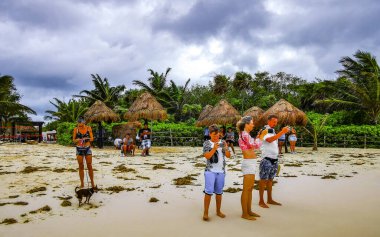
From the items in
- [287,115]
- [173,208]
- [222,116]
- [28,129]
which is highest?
[222,116]

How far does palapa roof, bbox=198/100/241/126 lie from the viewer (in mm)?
19000

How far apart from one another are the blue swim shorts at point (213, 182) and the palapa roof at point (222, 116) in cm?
1443

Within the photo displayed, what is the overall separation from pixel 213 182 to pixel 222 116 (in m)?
14.6

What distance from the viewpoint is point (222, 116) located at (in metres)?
19.1

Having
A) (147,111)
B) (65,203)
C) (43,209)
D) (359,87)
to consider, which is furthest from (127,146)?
(359,87)

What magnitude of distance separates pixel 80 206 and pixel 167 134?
18526 millimetres

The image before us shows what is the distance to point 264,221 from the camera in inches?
178

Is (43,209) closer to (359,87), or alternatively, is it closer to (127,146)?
(127,146)

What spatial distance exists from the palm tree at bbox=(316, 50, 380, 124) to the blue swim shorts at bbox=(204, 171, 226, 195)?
67.7 ft

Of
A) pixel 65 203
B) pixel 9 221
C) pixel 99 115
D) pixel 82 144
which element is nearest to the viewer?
pixel 9 221

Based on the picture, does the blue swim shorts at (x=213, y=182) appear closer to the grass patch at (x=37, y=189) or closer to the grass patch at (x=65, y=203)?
the grass patch at (x=65, y=203)

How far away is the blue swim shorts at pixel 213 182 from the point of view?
453 cm

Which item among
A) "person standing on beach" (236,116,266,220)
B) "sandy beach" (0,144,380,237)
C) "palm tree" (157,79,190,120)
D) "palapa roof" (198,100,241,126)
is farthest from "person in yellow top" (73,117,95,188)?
"palm tree" (157,79,190,120)

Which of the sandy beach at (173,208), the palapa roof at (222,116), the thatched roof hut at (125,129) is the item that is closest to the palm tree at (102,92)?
the thatched roof hut at (125,129)
